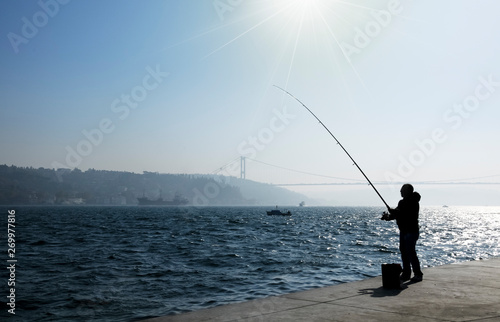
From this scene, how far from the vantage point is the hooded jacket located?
24.0 ft

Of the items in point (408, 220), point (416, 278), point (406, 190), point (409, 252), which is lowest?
point (416, 278)

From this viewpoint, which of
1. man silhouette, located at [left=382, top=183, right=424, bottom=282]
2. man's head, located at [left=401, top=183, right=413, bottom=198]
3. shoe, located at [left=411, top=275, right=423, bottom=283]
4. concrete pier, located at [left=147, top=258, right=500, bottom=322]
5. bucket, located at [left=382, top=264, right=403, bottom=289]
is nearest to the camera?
concrete pier, located at [left=147, top=258, right=500, bottom=322]

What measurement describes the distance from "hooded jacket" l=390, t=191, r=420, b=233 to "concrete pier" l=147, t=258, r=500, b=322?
0.86 m

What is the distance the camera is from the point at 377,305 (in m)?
5.29

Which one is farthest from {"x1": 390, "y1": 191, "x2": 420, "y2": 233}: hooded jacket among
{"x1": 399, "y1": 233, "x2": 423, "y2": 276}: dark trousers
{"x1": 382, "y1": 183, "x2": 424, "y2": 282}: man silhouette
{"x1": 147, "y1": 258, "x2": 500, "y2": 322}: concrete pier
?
{"x1": 147, "y1": 258, "x2": 500, "y2": 322}: concrete pier

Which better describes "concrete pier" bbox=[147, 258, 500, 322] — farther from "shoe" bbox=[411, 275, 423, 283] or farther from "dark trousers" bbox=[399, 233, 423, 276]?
"dark trousers" bbox=[399, 233, 423, 276]

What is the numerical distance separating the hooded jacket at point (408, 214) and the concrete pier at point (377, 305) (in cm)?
86

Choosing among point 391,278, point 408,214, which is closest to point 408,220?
point 408,214

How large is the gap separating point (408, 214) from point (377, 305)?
8.09 feet

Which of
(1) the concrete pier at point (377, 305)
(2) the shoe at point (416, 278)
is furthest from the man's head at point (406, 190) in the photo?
(1) the concrete pier at point (377, 305)

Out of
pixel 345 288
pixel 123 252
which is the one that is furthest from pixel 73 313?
pixel 123 252

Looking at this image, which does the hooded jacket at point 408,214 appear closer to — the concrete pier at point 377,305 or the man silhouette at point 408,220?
the man silhouette at point 408,220

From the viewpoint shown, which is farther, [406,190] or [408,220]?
[406,190]

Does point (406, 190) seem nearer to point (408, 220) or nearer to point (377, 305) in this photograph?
point (408, 220)
